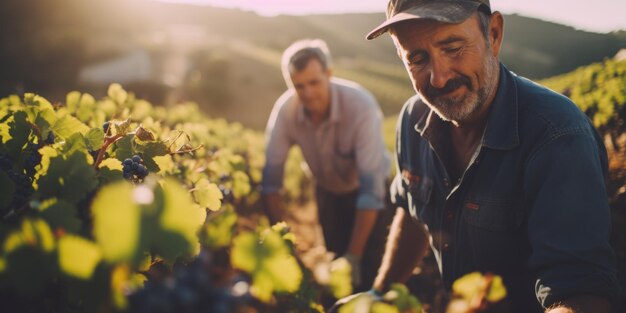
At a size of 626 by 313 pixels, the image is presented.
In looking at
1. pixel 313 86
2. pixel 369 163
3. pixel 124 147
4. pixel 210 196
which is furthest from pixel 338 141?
pixel 124 147

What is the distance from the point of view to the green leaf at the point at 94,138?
1244mm

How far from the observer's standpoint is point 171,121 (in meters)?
4.94

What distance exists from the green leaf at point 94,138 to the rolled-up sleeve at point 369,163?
2.78m

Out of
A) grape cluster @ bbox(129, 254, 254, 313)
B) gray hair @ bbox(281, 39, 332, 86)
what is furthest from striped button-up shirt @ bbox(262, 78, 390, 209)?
grape cluster @ bbox(129, 254, 254, 313)

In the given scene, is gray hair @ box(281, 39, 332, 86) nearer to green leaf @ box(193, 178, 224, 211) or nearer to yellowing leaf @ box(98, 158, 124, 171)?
green leaf @ box(193, 178, 224, 211)

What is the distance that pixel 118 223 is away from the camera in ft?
1.77

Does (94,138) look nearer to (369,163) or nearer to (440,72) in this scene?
(440,72)

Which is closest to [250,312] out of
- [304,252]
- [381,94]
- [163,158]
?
[163,158]

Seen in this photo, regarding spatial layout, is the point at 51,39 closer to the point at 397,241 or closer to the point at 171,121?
the point at 171,121

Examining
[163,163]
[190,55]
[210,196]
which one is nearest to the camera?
[210,196]

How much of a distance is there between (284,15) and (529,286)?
327 ft

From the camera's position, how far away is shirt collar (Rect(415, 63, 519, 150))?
1820 millimetres

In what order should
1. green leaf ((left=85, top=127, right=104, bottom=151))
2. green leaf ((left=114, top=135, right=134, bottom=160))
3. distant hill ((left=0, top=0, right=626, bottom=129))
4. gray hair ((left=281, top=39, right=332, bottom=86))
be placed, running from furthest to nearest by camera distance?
distant hill ((left=0, top=0, right=626, bottom=129)) → gray hair ((left=281, top=39, right=332, bottom=86)) → green leaf ((left=114, top=135, right=134, bottom=160)) → green leaf ((left=85, top=127, right=104, bottom=151))

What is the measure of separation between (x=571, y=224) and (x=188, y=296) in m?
1.44
